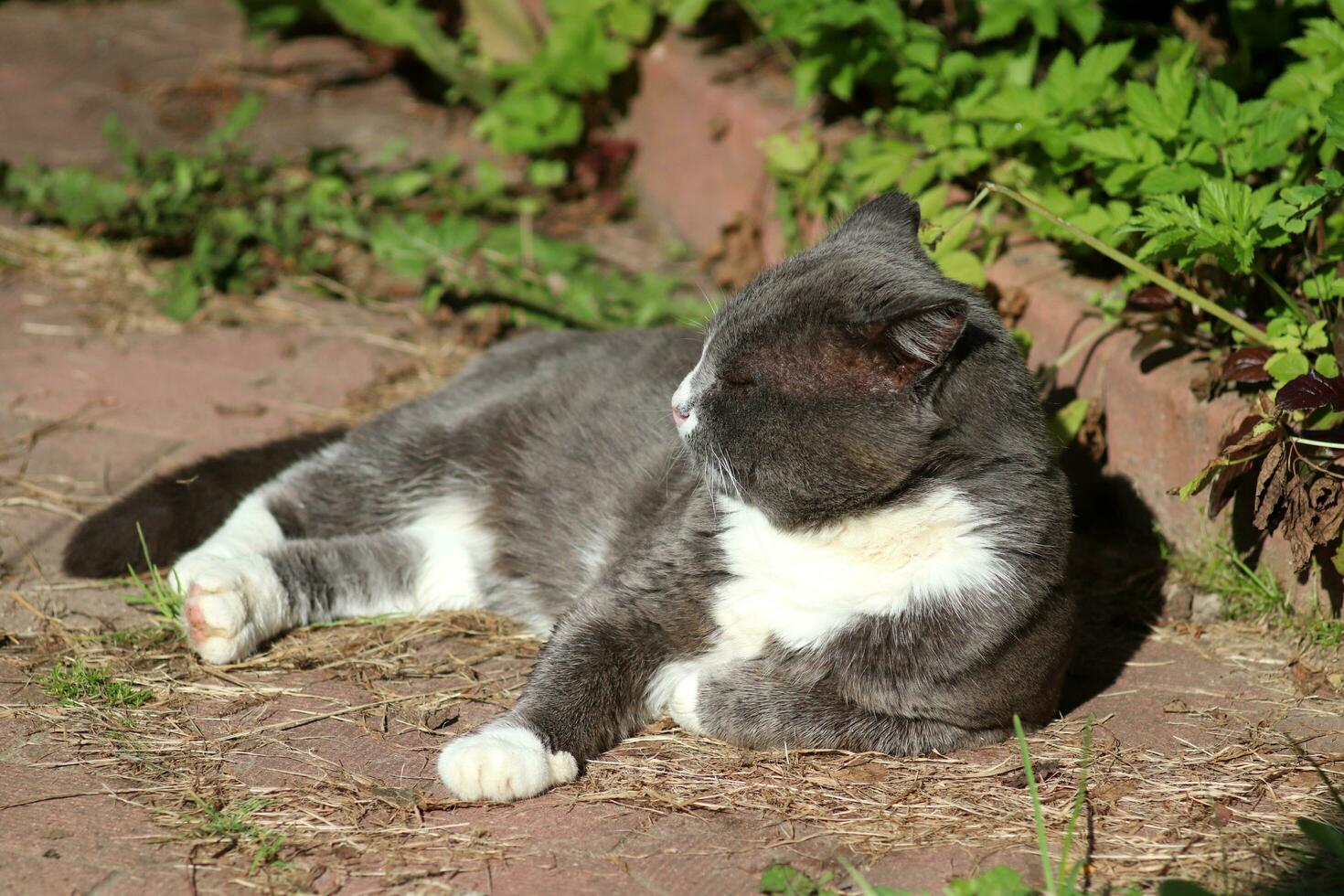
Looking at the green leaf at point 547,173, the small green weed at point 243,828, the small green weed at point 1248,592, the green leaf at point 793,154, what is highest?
the green leaf at point 793,154

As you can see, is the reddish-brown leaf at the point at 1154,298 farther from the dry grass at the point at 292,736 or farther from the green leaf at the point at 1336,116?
the dry grass at the point at 292,736

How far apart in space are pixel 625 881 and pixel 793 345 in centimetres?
114

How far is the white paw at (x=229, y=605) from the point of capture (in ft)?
10.1

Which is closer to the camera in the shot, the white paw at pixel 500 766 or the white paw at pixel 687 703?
the white paw at pixel 500 766

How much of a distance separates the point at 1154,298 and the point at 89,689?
3.00 metres

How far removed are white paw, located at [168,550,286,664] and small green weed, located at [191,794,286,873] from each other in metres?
0.64

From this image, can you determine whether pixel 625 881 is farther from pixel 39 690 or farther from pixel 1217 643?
pixel 1217 643

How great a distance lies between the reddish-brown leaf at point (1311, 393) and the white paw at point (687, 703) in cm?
154

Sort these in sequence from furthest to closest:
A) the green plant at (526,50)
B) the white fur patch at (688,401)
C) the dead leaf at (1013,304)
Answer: the green plant at (526,50), the dead leaf at (1013,304), the white fur patch at (688,401)

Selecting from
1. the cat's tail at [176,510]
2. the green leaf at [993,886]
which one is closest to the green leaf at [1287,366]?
the green leaf at [993,886]

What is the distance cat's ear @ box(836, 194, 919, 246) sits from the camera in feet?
10.1

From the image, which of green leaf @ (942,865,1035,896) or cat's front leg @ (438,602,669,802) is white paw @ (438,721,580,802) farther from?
green leaf @ (942,865,1035,896)

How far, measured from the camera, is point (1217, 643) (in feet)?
10.9

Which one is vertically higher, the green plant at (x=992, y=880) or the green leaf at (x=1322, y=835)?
the green leaf at (x=1322, y=835)
